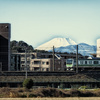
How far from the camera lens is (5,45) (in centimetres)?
7131

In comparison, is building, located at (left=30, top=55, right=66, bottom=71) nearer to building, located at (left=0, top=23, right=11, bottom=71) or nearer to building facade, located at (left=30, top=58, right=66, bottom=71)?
building facade, located at (left=30, top=58, right=66, bottom=71)

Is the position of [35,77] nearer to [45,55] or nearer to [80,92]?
[80,92]

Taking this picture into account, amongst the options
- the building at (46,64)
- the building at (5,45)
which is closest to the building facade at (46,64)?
the building at (46,64)

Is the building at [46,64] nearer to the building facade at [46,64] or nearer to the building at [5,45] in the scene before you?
the building facade at [46,64]

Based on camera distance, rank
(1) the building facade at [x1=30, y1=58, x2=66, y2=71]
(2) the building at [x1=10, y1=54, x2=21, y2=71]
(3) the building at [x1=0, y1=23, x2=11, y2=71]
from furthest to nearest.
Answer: (1) the building facade at [x1=30, y1=58, x2=66, y2=71], (2) the building at [x1=10, y1=54, x2=21, y2=71], (3) the building at [x1=0, y1=23, x2=11, y2=71]

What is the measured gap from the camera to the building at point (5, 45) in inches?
2747

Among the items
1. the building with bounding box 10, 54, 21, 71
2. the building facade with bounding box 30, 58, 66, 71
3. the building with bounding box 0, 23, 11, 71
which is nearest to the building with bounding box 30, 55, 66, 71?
the building facade with bounding box 30, 58, 66, 71

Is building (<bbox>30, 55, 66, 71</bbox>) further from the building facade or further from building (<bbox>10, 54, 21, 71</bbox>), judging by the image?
building (<bbox>10, 54, 21, 71</bbox>)

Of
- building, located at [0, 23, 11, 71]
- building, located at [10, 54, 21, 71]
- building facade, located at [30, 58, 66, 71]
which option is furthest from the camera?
building facade, located at [30, 58, 66, 71]

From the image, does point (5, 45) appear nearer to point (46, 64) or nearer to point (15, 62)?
point (15, 62)

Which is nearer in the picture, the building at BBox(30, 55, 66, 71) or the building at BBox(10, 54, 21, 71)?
the building at BBox(10, 54, 21, 71)

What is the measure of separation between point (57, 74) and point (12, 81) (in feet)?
19.5

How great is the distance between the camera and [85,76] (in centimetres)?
5125

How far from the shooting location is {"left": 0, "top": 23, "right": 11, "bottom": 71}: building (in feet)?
229
